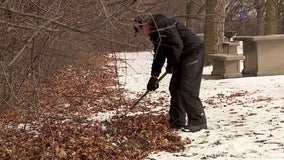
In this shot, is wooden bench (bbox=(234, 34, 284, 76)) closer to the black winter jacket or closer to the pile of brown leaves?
the pile of brown leaves

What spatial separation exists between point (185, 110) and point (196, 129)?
34cm

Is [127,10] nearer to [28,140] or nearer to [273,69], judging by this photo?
[28,140]

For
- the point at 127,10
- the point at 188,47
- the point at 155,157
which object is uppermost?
the point at 127,10

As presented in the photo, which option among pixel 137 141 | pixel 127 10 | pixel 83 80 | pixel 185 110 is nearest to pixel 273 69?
pixel 83 80

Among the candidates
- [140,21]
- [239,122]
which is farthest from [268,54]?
[140,21]

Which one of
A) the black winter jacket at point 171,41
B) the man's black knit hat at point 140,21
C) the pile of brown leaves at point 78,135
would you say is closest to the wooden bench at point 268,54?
the pile of brown leaves at point 78,135

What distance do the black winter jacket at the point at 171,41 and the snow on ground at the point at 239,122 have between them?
0.48 m

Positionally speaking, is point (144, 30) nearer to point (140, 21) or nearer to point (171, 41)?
point (140, 21)

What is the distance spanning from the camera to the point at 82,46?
6426mm

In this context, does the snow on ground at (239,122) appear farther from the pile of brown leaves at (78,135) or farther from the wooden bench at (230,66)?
the wooden bench at (230,66)

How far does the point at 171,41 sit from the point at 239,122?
5.07ft

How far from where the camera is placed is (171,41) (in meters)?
6.05

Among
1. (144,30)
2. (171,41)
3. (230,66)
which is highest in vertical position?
(144,30)

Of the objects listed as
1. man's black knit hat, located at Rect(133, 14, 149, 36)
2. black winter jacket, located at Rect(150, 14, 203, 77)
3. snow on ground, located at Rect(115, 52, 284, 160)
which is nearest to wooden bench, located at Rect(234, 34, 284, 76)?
snow on ground, located at Rect(115, 52, 284, 160)
